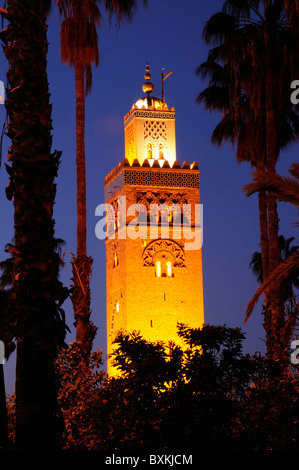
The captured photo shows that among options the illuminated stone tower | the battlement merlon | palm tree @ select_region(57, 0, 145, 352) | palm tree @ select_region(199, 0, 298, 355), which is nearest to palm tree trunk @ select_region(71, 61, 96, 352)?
palm tree @ select_region(57, 0, 145, 352)

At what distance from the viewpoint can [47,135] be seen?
8.45 meters

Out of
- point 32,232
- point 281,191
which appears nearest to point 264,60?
point 281,191

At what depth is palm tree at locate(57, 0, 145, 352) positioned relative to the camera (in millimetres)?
18047

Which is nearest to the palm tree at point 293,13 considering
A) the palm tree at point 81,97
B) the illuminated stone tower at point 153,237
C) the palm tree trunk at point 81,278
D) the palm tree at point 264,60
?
the palm tree at point 264,60

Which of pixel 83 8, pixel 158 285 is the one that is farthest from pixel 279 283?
pixel 158 285

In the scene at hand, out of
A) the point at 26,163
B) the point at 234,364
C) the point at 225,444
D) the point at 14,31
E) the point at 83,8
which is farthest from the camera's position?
the point at 83,8

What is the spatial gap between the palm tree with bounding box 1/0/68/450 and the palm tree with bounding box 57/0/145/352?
860cm

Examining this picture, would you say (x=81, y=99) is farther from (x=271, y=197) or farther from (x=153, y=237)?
(x=153, y=237)

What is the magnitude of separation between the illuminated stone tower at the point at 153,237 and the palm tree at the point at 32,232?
29.5 metres

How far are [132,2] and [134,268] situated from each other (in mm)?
25326

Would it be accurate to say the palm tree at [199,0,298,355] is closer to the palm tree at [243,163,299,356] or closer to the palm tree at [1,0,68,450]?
the palm tree at [243,163,299,356]

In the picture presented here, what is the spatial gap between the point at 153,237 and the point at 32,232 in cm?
3110

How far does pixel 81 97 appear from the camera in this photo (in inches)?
792

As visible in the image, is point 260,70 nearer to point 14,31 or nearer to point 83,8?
point 83,8
